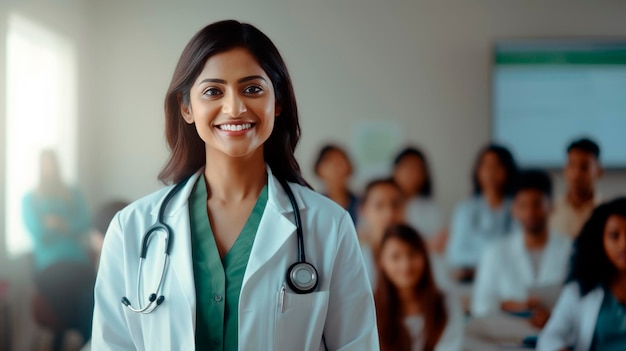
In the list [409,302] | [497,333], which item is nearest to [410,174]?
[409,302]

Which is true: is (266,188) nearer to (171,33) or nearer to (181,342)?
(181,342)

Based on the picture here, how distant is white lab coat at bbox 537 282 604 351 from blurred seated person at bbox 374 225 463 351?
311mm

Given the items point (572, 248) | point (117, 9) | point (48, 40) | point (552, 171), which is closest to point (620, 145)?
point (552, 171)

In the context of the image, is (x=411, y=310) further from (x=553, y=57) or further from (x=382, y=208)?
(x=553, y=57)

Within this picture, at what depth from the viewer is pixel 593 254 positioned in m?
2.25

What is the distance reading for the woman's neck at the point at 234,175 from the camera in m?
0.86

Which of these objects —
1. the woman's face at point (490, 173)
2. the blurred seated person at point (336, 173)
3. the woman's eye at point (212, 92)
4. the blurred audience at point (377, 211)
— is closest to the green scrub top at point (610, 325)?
the woman's face at point (490, 173)

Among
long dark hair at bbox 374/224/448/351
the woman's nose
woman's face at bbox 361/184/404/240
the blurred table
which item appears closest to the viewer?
the woman's nose

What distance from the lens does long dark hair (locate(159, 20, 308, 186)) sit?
805 mm

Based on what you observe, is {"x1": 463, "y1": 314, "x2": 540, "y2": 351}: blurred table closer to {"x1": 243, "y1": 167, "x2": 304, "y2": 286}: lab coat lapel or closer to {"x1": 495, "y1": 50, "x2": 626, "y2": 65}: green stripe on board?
{"x1": 495, "y1": 50, "x2": 626, "y2": 65}: green stripe on board

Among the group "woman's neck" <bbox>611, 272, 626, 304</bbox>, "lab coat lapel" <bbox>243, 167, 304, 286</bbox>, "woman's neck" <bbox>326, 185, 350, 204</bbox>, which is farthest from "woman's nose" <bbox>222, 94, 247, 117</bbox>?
"woman's neck" <bbox>326, 185, 350, 204</bbox>

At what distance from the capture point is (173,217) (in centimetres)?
85

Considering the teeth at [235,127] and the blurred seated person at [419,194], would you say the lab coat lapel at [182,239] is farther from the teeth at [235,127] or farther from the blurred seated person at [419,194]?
the blurred seated person at [419,194]

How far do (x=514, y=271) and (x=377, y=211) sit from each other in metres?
0.56
